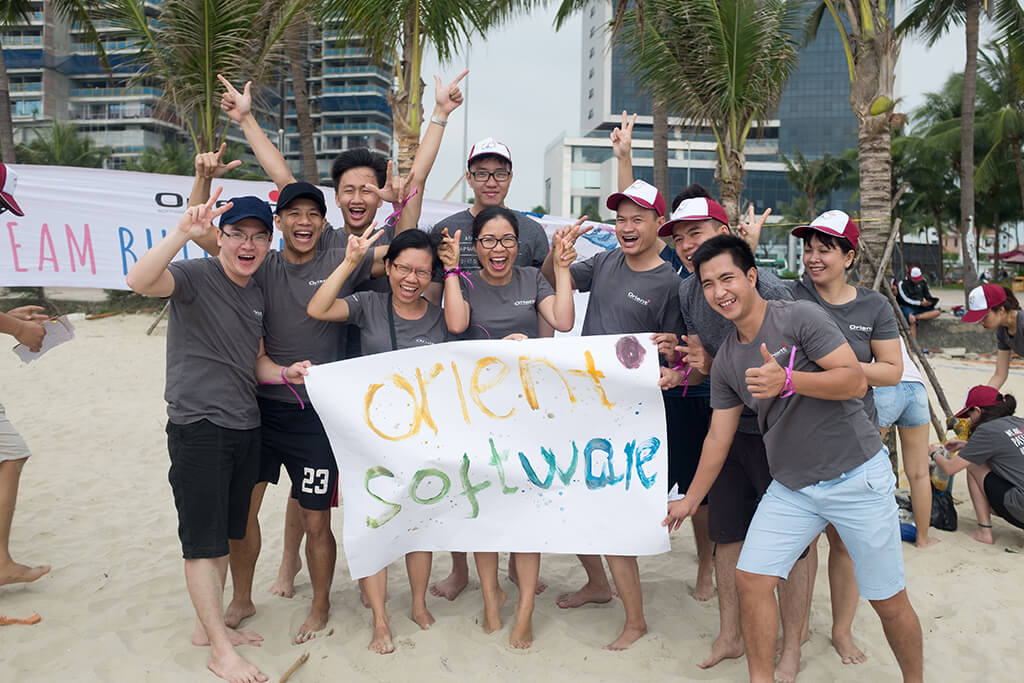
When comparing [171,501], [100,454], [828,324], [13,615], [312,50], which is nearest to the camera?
[828,324]

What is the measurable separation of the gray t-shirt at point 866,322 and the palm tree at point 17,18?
→ 14.8 metres

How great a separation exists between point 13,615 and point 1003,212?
4490 centimetres

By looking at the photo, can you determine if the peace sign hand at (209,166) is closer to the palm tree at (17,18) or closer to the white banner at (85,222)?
the white banner at (85,222)

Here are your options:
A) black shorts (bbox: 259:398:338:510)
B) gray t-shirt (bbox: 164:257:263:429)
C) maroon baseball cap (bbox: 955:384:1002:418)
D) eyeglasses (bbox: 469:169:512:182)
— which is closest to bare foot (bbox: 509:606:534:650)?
black shorts (bbox: 259:398:338:510)

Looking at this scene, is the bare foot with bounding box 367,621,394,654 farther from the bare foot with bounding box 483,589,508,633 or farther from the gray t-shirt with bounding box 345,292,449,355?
the gray t-shirt with bounding box 345,292,449,355

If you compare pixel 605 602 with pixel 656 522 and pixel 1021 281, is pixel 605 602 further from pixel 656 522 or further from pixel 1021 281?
pixel 1021 281

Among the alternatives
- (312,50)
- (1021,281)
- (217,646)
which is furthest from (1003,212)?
(217,646)

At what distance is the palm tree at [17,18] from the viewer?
14.8 m

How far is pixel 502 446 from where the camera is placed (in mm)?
3631

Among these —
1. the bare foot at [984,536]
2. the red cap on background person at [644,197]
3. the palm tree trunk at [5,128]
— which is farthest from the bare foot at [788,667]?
the palm tree trunk at [5,128]

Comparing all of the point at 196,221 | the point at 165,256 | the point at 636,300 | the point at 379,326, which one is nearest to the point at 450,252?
the point at 379,326

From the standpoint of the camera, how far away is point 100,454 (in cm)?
755

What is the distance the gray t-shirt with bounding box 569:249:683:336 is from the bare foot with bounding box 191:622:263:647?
2.33 meters

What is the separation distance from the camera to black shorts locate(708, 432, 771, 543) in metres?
3.50
